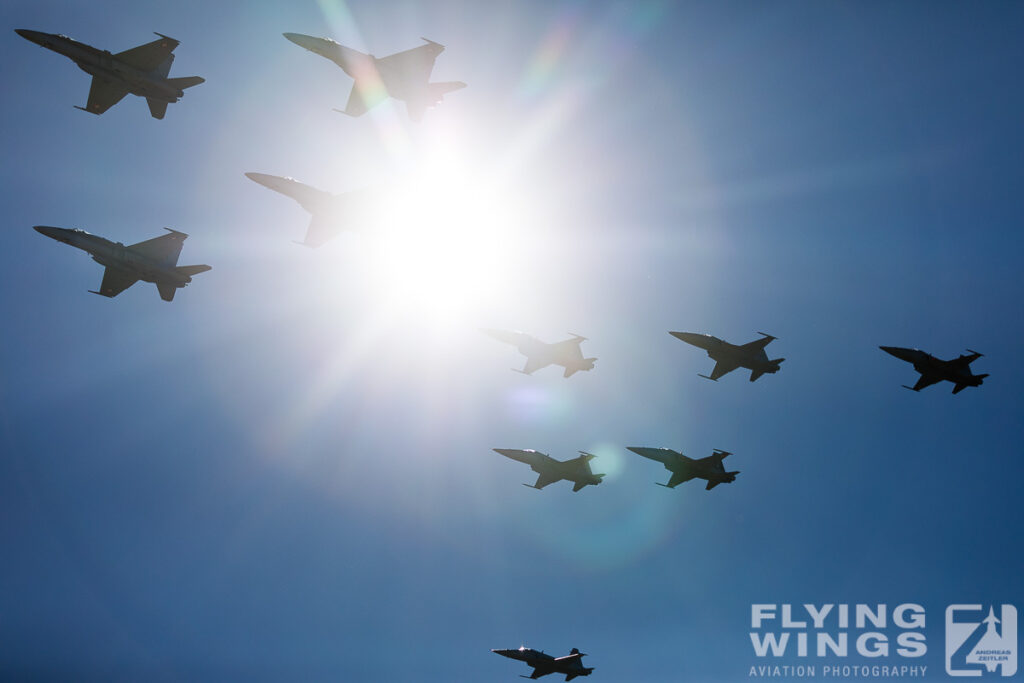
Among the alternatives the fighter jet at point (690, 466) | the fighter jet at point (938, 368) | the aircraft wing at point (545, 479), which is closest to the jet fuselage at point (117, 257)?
the aircraft wing at point (545, 479)

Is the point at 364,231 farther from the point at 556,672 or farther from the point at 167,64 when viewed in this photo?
the point at 556,672

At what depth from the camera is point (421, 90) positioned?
234ft

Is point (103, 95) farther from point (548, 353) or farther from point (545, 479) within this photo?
point (545, 479)

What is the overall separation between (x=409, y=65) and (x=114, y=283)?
123 feet

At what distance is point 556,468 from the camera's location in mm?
87625

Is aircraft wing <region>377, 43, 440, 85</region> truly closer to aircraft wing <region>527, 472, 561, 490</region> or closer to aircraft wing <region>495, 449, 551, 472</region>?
aircraft wing <region>495, 449, 551, 472</region>

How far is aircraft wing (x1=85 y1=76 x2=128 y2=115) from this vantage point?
69.6 metres

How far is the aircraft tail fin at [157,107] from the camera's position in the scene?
69.0 meters

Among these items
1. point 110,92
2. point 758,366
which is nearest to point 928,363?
point 758,366

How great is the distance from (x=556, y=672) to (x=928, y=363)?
215 feet

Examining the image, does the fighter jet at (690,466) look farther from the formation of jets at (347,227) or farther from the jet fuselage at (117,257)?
the jet fuselage at (117,257)

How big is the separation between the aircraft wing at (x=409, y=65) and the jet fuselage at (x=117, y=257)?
2821 centimetres

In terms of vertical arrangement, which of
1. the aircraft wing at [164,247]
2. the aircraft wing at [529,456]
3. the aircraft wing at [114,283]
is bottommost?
the aircraft wing at [529,456]

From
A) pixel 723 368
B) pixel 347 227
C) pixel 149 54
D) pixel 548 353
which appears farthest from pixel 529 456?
pixel 149 54
